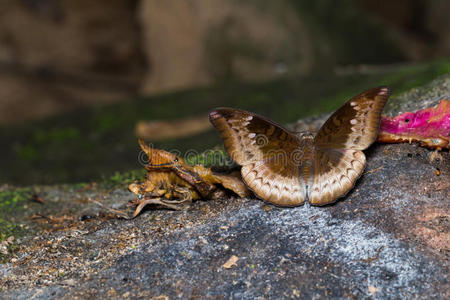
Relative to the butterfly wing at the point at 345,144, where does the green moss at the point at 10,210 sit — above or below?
below

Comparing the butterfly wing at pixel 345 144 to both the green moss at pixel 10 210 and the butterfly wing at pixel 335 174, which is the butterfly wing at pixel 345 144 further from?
the green moss at pixel 10 210

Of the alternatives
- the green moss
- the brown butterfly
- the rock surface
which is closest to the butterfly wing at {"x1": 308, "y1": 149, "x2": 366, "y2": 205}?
the brown butterfly

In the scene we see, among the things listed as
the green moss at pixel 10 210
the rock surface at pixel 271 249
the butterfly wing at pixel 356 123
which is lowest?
the green moss at pixel 10 210

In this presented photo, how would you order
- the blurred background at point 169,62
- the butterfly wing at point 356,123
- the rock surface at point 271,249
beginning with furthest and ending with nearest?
the blurred background at point 169,62
the butterfly wing at point 356,123
the rock surface at point 271,249

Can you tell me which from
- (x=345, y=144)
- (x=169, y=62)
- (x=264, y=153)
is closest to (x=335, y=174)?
(x=345, y=144)

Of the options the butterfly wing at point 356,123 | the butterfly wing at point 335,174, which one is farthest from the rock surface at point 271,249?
the butterfly wing at point 356,123

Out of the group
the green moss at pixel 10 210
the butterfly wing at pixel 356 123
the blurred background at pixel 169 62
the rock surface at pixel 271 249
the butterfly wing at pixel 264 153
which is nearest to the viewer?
the rock surface at pixel 271 249
